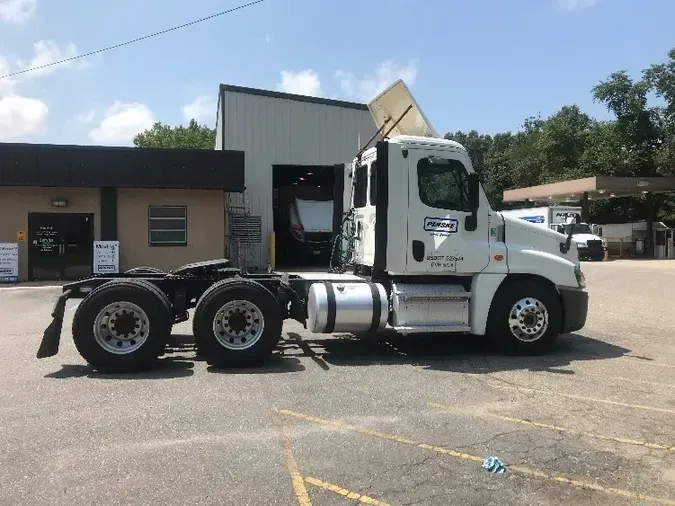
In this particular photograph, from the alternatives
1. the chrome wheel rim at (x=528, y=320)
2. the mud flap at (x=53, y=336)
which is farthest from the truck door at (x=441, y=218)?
the mud flap at (x=53, y=336)

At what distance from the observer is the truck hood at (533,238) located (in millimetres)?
8617

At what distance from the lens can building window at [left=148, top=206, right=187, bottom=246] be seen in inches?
867

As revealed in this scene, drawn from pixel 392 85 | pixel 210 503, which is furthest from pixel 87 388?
pixel 392 85

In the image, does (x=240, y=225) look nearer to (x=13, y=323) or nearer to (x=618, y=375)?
(x=13, y=323)

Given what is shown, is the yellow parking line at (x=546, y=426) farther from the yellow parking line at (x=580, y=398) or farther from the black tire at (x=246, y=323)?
the black tire at (x=246, y=323)

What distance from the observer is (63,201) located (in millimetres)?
20906

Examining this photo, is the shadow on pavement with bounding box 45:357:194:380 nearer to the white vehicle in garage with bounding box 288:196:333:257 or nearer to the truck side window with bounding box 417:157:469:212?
the truck side window with bounding box 417:157:469:212

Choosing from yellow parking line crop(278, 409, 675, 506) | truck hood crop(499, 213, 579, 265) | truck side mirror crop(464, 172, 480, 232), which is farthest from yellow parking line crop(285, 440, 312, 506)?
truck hood crop(499, 213, 579, 265)

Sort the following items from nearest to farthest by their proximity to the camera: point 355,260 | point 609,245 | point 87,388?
point 87,388 → point 355,260 → point 609,245

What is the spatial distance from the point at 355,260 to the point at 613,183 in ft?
100

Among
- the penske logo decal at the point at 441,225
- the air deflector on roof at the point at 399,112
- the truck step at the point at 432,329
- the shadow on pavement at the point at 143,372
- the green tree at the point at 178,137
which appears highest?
the green tree at the point at 178,137

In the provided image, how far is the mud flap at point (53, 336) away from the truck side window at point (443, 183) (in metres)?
4.85

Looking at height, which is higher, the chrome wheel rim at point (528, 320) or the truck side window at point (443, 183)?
the truck side window at point (443, 183)

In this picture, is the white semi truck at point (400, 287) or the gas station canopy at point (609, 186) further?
the gas station canopy at point (609, 186)
